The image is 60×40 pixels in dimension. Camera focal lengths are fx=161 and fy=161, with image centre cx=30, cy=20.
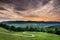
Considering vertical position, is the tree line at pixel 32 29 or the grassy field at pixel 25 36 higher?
the tree line at pixel 32 29

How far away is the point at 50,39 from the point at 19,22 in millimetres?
905

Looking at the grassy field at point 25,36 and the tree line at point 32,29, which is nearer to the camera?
the grassy field at point 25,36

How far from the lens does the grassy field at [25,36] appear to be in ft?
12.2

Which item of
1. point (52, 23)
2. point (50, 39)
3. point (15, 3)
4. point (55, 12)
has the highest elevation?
point (15, 3)

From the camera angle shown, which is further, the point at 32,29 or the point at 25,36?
the point at 32,29

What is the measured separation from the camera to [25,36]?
3.80m

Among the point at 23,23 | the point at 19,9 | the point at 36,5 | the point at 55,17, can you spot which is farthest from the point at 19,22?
the point at 55,17

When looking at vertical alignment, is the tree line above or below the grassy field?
above

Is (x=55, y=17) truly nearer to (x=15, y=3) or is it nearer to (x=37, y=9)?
(x=37, y=9)

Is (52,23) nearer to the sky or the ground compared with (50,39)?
→ nearer to the sky

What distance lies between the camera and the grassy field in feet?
12.2

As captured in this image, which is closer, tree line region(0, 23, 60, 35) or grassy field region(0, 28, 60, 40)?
grassy field region(0, 28, 60, 40)

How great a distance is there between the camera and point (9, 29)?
4.05 m

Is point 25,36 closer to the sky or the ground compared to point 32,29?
closer to the ground
